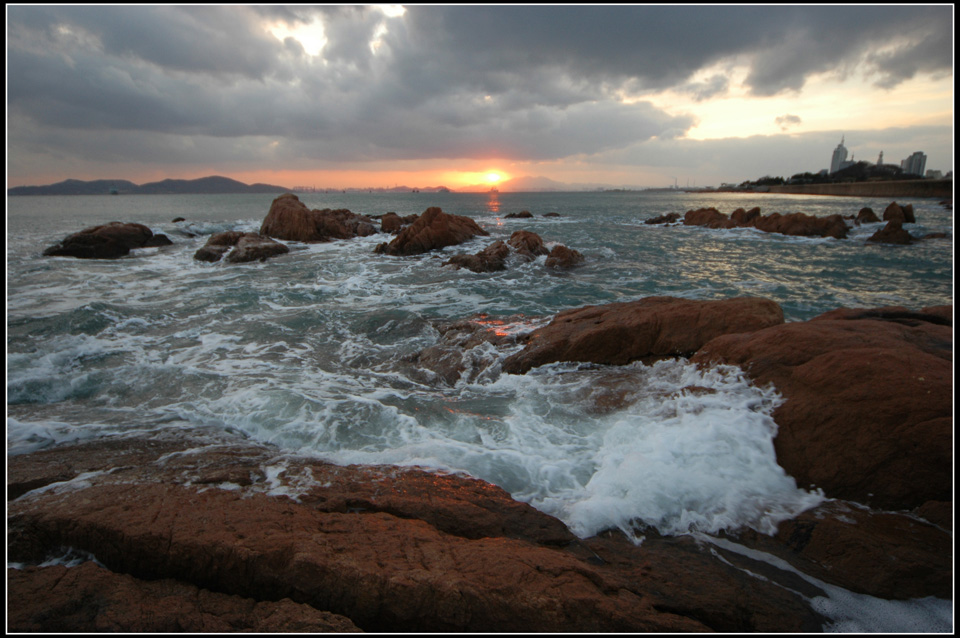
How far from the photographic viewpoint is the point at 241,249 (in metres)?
20.6

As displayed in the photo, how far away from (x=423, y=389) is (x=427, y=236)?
17708 mm

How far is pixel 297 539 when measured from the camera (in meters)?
2.70

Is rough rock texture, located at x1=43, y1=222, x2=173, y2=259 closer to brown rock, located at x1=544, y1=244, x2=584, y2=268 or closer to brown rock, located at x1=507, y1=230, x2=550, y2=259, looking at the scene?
brown rock, located at x1=507, y1=230, x2=550, y2=259

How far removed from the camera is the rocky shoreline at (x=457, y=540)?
2316 millimetres

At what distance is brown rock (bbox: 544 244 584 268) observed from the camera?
18453mm

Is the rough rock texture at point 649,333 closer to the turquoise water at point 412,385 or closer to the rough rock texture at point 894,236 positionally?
the turquoise water at point 412,385

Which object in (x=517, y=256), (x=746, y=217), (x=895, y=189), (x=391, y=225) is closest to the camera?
(x=517, y=256)

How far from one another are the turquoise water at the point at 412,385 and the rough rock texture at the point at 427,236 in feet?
19.7

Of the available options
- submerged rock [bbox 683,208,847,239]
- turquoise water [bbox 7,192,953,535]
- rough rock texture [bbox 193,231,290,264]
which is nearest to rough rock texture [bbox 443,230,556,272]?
turquoise water [bbox 7,192,953,535]

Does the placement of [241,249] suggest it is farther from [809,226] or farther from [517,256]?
[809,226]

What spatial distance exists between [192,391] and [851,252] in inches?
1149

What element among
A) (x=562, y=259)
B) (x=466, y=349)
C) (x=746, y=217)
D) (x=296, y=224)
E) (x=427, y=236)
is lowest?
(x=466, y=349)

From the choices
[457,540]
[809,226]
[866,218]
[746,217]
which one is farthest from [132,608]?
[866,218]

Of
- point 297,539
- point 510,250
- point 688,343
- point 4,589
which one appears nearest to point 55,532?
point 4,589
